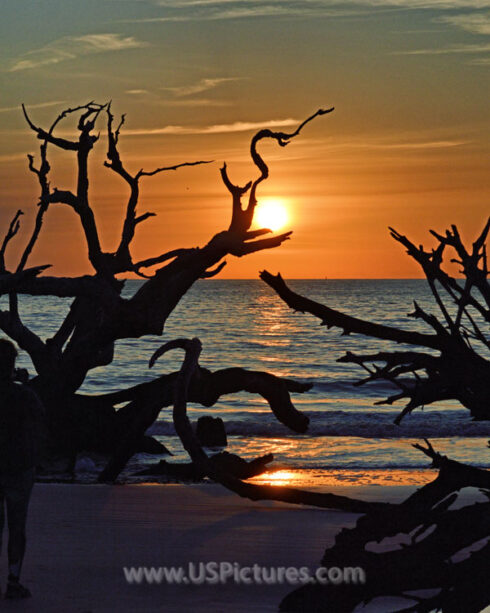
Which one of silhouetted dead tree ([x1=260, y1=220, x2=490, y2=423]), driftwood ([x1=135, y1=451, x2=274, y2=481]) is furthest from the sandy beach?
silhouetted dead tree ([x1=260, y1=220, x2=490, y2=423])

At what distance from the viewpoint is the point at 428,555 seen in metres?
4.45

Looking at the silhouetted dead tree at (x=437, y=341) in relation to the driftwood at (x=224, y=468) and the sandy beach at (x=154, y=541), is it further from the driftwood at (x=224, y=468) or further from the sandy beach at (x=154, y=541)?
the driftwood at (x=224, y=468)

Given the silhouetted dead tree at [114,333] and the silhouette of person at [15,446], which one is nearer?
the silhouette of person at [15,446]

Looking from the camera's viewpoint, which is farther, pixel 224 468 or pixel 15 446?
pixel 224 468

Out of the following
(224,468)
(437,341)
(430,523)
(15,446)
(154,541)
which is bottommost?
(224,468)

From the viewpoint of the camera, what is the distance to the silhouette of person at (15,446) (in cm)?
648

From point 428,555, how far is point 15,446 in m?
3.19

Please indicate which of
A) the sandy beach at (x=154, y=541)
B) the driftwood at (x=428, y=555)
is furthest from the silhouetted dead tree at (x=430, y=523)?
the sandy beach at (x=154, y=541)

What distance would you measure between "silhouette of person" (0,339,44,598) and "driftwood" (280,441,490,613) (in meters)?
2.70

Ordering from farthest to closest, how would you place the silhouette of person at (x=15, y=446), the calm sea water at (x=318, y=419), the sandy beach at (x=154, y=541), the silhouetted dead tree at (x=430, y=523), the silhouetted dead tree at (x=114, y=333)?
the calm sea water at (x=318, y=419) → the silhouetted dead tree at (x=114, y=333) → the sandy beach at (x=154, y=541) → the silhouette of person at (x=15, y=446) → the silhouetted dead tree at (x=430, y=523)

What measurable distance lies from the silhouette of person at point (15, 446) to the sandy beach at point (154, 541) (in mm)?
636

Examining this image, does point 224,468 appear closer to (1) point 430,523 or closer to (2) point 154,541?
(2) point 154,541

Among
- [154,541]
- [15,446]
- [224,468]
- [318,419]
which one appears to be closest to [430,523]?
[15,446]

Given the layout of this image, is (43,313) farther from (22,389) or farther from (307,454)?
(22,389)
